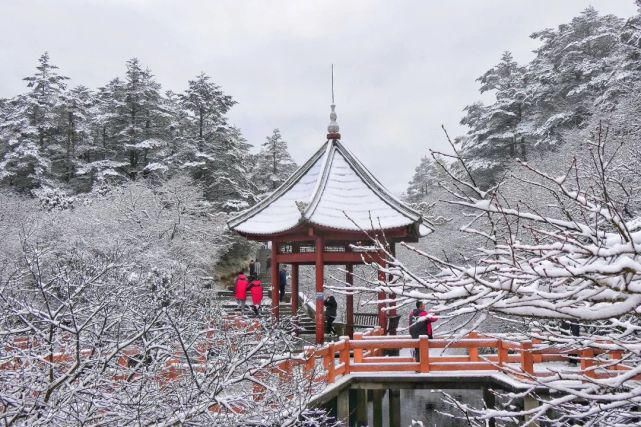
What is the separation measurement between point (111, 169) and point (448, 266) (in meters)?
28.0

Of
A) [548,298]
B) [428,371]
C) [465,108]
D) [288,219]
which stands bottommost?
[428,371]

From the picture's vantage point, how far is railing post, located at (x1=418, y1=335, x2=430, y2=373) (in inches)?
376

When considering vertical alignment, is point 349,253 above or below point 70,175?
below

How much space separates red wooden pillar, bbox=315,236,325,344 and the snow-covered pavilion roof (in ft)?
2.04

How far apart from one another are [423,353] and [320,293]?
6.96 feet

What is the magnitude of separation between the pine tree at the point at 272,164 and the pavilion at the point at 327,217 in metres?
25.0

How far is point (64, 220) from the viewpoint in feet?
71.2

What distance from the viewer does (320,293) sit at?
9.98 meters

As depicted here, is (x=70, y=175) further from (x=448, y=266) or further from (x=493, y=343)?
(x=448, y=266)

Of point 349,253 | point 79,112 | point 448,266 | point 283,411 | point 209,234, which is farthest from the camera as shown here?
point 79,112

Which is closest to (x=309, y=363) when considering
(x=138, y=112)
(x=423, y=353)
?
(x=423, y=353)

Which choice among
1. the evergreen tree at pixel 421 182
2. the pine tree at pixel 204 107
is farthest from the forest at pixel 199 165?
the evergreen tree at pixel 421 182

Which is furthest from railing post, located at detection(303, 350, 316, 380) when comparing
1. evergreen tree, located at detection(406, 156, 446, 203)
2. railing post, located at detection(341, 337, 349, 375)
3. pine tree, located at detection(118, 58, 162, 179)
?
evergreen tree, located at detection(406, 156, 446, 203)

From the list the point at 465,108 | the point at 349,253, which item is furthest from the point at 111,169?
the point at 349,253
